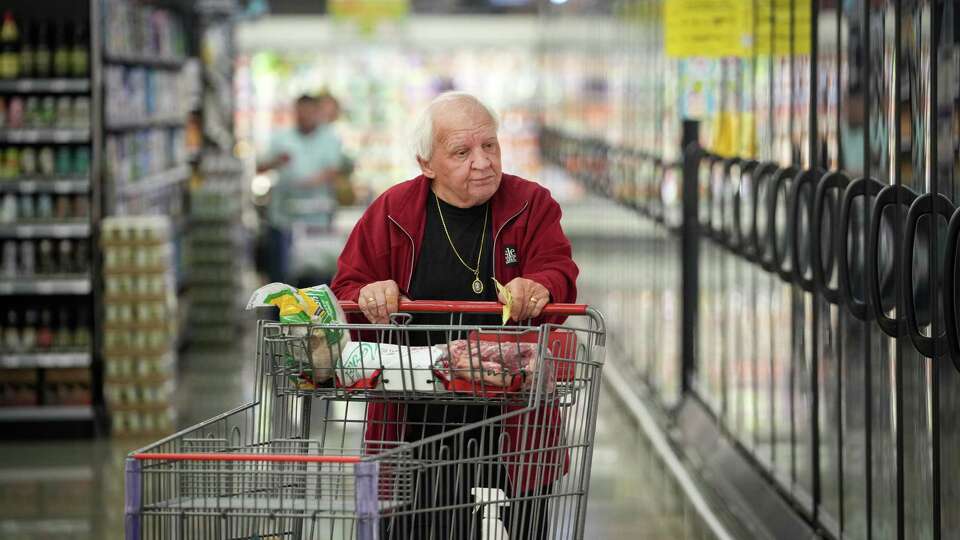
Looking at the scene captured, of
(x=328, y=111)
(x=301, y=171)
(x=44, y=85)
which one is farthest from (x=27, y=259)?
(x=328, y=111)

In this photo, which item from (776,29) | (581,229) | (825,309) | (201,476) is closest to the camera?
(201,476)

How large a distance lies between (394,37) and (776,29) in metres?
12.8

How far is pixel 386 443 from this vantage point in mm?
3244

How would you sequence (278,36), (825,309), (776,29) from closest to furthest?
1. (825,309)
2. (776,29)
3. (278,36)

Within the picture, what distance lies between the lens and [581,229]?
13.2 meters

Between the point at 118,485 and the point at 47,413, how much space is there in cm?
131

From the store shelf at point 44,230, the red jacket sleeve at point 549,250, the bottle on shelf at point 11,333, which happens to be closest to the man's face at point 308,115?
the store shelf at point 44,230

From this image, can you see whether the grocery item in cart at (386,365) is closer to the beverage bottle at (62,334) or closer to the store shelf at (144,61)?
the beverage bottle at (62,334)

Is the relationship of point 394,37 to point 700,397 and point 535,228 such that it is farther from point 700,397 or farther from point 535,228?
point 535,228

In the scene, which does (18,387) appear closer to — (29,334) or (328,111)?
(29,334)

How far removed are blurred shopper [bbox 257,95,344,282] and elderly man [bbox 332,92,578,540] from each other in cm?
699

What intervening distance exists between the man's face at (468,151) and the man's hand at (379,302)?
12.6 inches

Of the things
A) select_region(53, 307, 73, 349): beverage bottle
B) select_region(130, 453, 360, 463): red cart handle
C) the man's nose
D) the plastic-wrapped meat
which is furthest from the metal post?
select_region(130, 453, 360, 463): red cart handle

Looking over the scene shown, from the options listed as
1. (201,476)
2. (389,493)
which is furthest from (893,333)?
(201,476)
